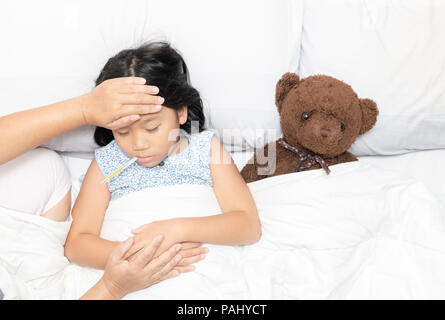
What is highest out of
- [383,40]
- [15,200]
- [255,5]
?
[255,5]

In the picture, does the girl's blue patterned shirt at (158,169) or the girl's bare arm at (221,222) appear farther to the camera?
the girl's blue patterned shirt at (158,169)

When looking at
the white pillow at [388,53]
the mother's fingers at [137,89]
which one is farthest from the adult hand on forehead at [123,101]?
the white pillow at [388,53]

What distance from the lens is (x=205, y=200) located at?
1082 mm

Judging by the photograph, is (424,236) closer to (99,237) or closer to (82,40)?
(99,237)

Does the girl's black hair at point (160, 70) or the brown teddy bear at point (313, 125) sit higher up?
the girl's black hair at point (160, 70)

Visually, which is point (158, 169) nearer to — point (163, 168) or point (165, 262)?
point (163, 168)

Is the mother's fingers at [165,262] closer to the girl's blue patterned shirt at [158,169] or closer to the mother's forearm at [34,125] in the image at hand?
the girl's blue patterned shirt at [158,169]

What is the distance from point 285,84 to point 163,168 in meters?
0.41

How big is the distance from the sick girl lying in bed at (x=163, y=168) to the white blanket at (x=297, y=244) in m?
0.04

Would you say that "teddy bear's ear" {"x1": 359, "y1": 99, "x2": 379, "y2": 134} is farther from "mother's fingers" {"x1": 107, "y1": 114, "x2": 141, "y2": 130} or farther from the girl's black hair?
"mother's fingers" {"x1": 107, "y1": 114, "x2": 141, "y2": 130}

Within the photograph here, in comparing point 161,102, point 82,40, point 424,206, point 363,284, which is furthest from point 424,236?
point 82,40

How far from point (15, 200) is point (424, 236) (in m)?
1.02

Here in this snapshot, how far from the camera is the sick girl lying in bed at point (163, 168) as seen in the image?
98 cm

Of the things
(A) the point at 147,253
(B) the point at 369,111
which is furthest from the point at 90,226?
(B) the point at 369,111
